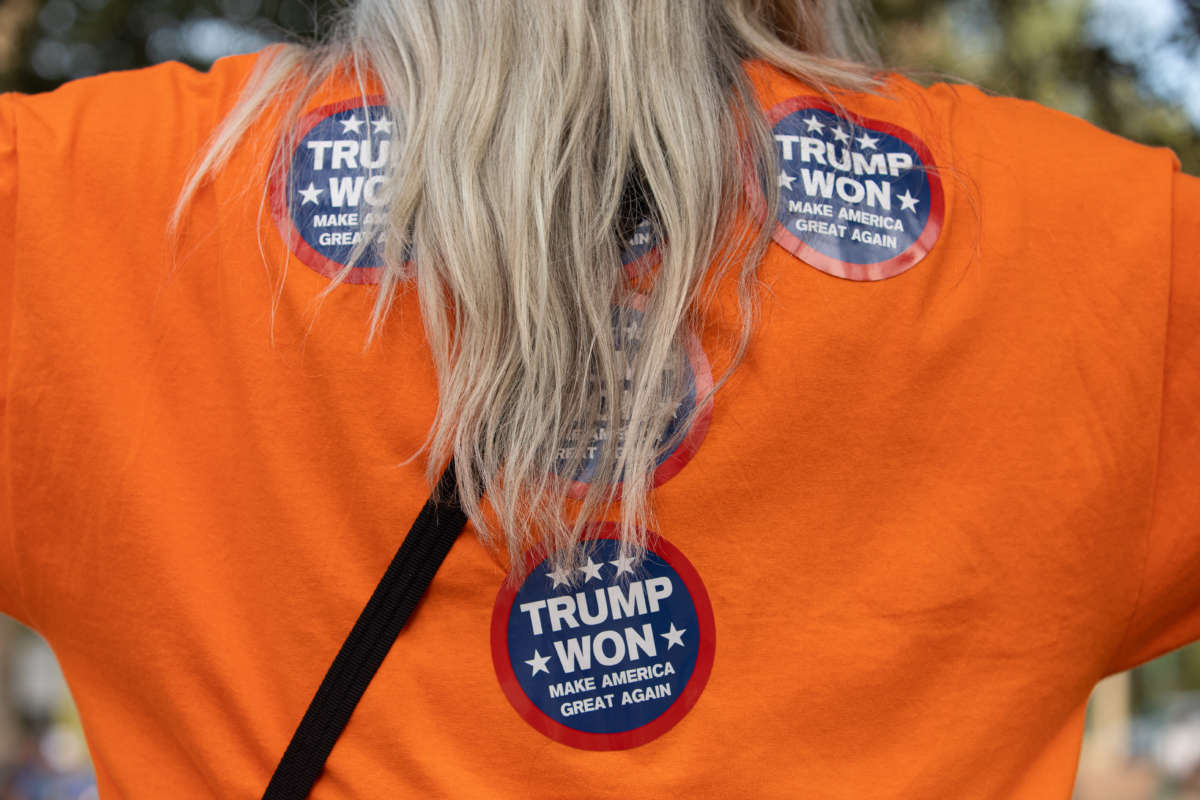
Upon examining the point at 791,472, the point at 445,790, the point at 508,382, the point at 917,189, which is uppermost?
the point at 917,189

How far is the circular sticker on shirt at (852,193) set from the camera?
34.7 inches

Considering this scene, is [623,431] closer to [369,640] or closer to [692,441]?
[692,441]

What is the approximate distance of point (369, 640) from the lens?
828mm

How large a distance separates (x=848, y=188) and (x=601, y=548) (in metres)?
0.40

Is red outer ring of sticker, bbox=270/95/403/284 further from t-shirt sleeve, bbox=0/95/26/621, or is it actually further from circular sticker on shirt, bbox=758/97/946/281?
circular sticker on shirt, bbox=758/97/946/281

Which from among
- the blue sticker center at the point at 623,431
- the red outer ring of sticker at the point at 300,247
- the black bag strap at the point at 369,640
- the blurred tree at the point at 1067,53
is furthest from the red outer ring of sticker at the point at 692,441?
the blurred tree at the point at 1067,53

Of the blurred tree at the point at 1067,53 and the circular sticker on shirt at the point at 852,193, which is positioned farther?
the blurred tree at the point at 1067,53

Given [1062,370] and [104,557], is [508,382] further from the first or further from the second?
[1062,370]

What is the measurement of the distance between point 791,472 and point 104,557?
0.58 meters

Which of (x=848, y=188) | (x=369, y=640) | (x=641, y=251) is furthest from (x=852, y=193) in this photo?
(x=369, y=640)

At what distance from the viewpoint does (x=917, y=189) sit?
92cm

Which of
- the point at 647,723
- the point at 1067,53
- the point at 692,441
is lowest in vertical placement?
the point at 647,723

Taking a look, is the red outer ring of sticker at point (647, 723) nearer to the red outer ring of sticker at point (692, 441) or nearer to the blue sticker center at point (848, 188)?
the red outer ring of sticker at point (692, 441)

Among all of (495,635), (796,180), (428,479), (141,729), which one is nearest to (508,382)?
(428,479)
